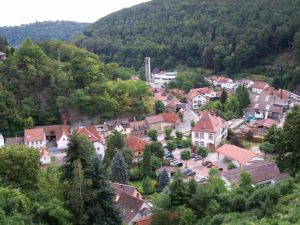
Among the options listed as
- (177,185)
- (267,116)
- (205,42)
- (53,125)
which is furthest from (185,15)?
(177,185)

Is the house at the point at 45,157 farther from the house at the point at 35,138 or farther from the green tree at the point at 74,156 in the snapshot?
the green tree at the point at 74,156

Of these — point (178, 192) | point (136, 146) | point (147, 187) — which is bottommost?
point (147, 187)

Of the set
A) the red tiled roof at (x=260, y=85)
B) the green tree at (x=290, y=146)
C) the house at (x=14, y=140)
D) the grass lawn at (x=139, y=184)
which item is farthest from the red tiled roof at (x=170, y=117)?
the green tree at (x=290, y=146)

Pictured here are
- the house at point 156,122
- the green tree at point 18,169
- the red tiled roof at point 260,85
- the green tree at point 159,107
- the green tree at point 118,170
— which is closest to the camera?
the green tree at point 18,169

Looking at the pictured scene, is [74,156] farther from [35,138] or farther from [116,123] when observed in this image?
[116,123]

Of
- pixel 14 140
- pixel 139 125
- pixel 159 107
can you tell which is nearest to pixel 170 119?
pixel 139 125

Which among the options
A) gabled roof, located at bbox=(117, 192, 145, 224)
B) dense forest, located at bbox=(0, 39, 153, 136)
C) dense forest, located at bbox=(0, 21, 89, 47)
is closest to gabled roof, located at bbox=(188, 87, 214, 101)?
dense forest, located at bbox=(0, 39, 153, 136)
